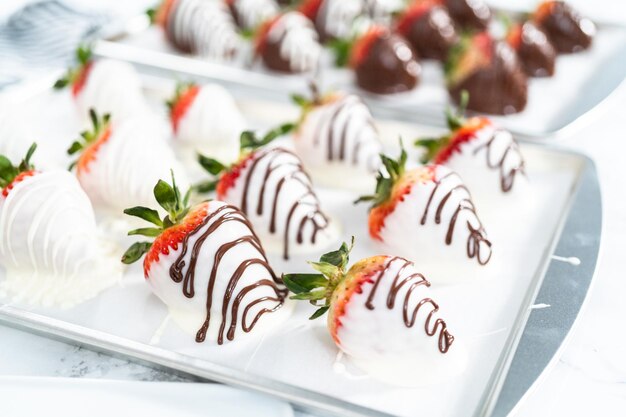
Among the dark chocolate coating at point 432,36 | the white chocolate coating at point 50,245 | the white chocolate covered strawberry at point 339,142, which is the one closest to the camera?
the white chocolate coating at point 50,245

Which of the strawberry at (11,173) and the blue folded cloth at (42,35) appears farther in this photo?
the blue folded cloth at (42,35)

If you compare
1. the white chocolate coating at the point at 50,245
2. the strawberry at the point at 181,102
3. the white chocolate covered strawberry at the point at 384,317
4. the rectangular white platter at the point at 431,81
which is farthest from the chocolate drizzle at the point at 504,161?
the white chocolate coating at the point at 50,245

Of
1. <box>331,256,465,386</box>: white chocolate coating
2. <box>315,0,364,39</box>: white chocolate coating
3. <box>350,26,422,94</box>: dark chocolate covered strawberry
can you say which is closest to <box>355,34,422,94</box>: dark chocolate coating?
<box>350,26,422,94</box>: dark chocolate covered strawberry

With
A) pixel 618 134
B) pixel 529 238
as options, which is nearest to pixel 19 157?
pixel 529 238

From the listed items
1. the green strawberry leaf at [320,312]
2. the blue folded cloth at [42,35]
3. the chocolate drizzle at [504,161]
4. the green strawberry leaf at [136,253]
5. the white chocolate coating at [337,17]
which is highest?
the chocolate drizzle at [504,161]

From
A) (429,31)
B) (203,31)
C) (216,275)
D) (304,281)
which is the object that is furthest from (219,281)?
(429,31)

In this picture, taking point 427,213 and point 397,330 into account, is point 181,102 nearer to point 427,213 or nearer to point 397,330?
point 427,213

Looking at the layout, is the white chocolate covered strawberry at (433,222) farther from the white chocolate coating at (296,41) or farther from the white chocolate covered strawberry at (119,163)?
the white chocolate coating at (296,41)
